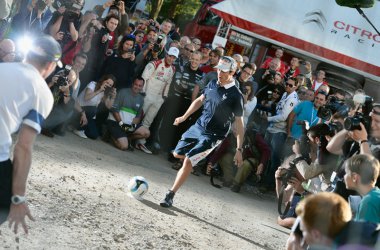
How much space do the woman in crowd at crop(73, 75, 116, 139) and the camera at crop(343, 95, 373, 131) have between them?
488cm

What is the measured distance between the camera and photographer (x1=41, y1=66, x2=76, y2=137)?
8.76 m

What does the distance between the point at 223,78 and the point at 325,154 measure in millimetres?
1522

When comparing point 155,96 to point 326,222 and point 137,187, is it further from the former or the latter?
point 326,222

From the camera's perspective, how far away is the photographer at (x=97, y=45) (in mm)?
9703

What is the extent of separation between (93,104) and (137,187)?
331 centimetres

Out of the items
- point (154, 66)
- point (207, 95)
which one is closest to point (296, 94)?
point (154, 66)

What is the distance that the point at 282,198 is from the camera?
27.5ft

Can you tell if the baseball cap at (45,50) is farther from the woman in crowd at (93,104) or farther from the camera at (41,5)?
the woman in crowd at (93,104)

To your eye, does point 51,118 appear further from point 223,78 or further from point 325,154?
point 325,154

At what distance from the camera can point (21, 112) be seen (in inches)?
135

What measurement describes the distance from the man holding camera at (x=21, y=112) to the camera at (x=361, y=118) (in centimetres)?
279

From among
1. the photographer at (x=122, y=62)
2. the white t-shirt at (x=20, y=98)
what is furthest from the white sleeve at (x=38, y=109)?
the photographer at (x=122, y=62)

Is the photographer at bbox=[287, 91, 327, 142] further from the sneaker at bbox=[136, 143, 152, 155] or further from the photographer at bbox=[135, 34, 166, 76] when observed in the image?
the photographer at bbox=[135, 34, 166, 76]

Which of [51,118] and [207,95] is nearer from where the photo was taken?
[207,95]
